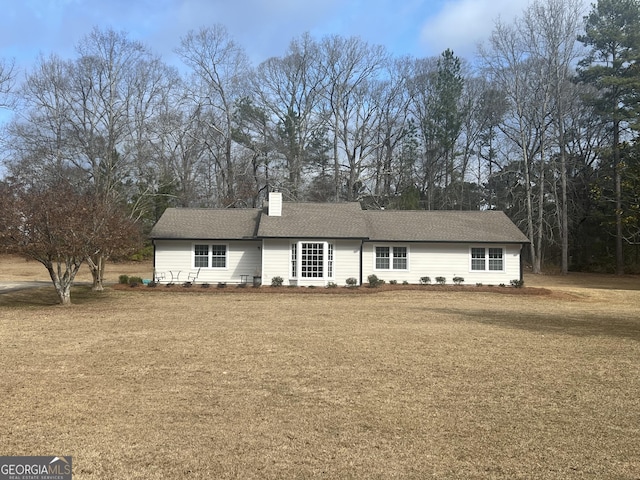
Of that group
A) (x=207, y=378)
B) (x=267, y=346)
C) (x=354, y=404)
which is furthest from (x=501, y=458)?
(x=267, y=346)

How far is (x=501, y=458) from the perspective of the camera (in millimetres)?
Result: 4477

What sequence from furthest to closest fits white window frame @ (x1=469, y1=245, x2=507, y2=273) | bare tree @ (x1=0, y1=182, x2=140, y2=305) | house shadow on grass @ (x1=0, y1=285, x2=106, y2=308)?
white window frame @ (x1=469, y1=245, x2=507, y2=273) < house shadow on grass @ (x1=0, y1=285, x2=106, y2=308) < bare tree @ (x1=0, y1=182, x2=140, y2=305)

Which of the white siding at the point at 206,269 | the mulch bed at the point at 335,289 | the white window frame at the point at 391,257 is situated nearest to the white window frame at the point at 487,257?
the mulch bed at the point at 335,289

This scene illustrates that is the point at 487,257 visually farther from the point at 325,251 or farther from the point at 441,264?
the point at 325,251

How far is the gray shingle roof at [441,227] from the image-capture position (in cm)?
2444

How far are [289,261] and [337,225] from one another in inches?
115

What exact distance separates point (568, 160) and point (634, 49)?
8934 mm

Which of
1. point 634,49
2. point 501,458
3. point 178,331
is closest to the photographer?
point 501,458

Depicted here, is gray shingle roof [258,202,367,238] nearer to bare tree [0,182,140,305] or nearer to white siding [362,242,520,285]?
white siding [362,242,520,285]

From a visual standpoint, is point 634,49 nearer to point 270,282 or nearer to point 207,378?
point 270,282

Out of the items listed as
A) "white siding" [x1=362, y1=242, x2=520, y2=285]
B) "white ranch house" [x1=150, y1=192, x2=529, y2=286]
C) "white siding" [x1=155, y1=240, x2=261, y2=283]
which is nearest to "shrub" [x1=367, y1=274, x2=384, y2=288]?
"white ranch house" [x1=150, y1=192, x2=529, y2=286]

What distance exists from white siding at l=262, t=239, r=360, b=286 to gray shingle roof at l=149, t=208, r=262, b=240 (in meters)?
1.32

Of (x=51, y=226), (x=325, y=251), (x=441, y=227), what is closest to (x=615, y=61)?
(x=441, y=227)

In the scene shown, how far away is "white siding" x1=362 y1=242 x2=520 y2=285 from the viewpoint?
24531 millimetres
